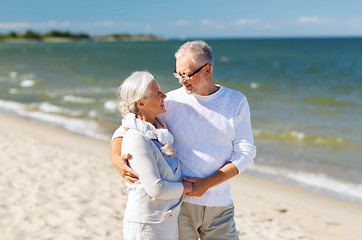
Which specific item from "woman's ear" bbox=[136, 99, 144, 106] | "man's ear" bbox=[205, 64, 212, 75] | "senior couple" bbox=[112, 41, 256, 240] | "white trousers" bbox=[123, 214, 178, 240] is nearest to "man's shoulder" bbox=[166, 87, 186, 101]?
"senior couple" bbox=[112, 41, 256, 240]

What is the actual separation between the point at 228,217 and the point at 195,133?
64 cm

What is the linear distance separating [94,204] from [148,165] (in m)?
3.79

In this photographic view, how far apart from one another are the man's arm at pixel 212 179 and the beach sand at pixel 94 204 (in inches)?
102

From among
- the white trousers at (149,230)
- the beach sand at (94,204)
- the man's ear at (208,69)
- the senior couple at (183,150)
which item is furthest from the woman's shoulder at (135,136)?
the beach sand at (94,204)

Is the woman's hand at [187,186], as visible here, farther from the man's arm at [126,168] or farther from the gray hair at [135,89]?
the gray hair at [135,89]

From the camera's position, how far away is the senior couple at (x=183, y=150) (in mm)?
2340

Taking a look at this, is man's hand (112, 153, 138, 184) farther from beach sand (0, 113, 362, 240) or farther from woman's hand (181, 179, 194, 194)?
beach sand (0, 113, 362, 240)

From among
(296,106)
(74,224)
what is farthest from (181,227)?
(296,106)

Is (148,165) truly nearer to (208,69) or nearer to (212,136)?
(212,136)

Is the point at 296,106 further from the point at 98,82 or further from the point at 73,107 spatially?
the point at 98,82

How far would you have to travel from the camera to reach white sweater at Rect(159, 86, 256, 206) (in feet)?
8.60

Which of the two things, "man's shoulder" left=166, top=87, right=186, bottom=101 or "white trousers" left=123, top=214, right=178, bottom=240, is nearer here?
"white trousers" left=123, top=214, right=178, bottom=240

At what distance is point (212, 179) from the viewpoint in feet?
8.41

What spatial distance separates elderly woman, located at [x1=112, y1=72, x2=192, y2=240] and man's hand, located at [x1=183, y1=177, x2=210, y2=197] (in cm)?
5
